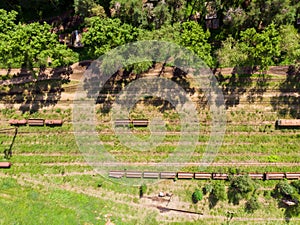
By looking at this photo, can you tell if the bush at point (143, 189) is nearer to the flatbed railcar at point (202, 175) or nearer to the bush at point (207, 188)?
the flatbed railcar at point (202, 175)

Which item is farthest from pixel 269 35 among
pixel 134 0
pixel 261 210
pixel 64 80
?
pixel 64 80

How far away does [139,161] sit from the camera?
1992 inches

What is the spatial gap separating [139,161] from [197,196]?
10553 mm

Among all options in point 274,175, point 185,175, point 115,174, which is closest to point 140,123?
point 115,174

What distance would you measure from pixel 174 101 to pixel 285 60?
19.4 metres

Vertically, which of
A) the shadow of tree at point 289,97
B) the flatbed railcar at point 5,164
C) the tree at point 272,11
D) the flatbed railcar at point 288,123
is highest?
the tree at point 272,11

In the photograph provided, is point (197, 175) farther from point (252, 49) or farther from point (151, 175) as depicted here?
point (252, 49)

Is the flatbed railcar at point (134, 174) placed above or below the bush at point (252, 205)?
above

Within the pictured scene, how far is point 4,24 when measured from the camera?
47.9 m

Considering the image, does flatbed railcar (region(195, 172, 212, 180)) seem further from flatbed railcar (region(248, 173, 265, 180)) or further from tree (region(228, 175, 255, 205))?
flatbed railcar (region(248, 173, 265, 180))

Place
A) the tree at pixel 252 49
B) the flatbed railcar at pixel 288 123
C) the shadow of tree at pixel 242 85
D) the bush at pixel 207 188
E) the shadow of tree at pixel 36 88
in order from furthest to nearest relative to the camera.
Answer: the shadow of tree at pixel 36 88
the shadow of tree at pixel 242 85
the flatbed railcar at pixel 288 123
the bush at pixel 207 188
the tree at pixel 252 49

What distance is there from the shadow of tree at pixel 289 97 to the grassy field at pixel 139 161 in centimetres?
23

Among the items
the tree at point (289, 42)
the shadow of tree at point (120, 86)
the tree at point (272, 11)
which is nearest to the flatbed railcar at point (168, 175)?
the shadow of tree at point (120, 86)

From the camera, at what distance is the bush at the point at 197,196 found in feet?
160
